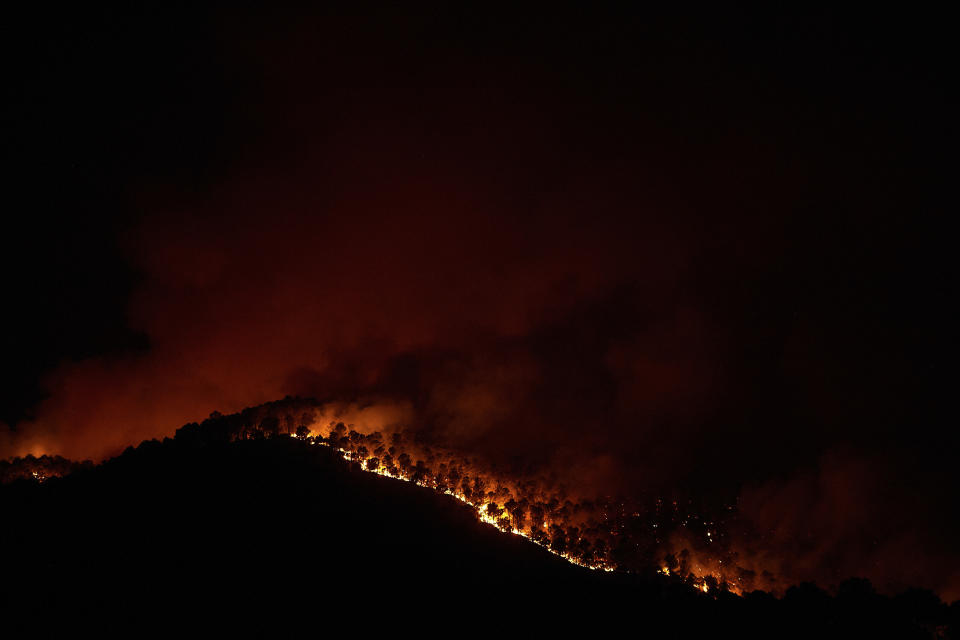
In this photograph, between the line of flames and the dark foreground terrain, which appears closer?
the dark foreground terrain

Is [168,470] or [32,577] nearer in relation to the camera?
[32,577]

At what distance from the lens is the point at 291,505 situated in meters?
29.3

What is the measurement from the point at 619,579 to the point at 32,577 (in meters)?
22.8

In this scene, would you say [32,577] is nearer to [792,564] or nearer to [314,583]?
[314,583]

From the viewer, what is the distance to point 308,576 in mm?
24719

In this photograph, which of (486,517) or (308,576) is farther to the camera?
(486,517)

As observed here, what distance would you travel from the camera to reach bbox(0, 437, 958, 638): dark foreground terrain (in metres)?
22.8

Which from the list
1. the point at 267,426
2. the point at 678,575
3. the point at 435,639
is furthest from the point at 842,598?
the point at 267,426

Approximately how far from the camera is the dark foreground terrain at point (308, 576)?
896 inches

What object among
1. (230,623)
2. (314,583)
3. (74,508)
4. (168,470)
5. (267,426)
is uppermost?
(267,426)

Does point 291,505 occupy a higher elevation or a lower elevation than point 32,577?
higher

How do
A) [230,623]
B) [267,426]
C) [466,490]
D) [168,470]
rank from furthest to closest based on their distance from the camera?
[267,426] < [466,490] < [168,470] < [230,623]

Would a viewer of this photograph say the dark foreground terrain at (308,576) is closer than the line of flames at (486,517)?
Yes

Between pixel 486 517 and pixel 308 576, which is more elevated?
pixel 486 517
